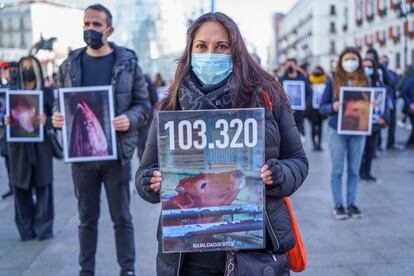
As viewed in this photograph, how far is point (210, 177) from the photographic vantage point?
2225mm

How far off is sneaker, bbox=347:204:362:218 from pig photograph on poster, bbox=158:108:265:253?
4499 mm

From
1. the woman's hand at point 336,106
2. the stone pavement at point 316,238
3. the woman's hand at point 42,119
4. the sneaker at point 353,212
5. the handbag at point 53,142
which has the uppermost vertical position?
the woman's hand at point 336,106

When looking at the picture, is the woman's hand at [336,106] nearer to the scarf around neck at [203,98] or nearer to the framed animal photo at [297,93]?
the scarf around neck at [203,98]

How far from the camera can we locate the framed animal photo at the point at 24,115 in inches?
222

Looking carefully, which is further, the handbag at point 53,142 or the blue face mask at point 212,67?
the handbag at point 53,142

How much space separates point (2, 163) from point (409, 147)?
947cm

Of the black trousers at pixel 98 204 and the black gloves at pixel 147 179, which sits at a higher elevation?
the black gloves at pixel 147 179

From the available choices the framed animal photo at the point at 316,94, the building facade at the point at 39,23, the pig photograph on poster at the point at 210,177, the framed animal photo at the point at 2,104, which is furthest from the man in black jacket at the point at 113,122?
the framed animal photo at the point at 316,94

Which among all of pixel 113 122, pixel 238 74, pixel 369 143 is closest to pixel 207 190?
pixel 238 74

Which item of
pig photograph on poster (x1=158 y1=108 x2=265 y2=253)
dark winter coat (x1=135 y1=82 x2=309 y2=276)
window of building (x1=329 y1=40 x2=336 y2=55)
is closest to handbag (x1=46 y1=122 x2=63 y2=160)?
dark winter coat (x1=135 y1=82 x2=309 y2=276)

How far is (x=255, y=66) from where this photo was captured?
2.55 m

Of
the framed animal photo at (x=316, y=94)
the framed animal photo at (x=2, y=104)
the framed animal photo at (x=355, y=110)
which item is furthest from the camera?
the framed animal photo at (x=316, y=94)

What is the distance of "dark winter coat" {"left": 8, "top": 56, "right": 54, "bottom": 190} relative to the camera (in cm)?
580

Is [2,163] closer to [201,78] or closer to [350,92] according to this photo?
[350,92]
